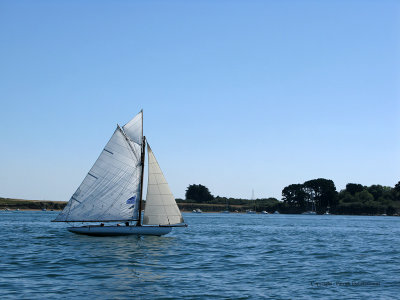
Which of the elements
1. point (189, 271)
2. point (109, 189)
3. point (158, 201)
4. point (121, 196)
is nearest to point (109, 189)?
point (109, 189)

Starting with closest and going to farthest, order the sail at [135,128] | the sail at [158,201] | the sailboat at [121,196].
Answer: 1. the sail at [158,201]
2. the sailboat at [121,196]
3. the sail at [135,128]

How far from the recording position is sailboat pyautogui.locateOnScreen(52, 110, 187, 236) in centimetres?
5544

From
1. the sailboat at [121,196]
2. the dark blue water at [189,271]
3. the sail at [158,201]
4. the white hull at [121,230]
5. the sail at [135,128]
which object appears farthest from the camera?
the sail at [135,128]

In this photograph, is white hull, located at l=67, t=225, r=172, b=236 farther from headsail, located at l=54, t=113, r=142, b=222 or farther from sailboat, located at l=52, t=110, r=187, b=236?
headsail, located at l=54, t=113, r=142, b=222

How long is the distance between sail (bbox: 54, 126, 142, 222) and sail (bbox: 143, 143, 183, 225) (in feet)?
8.90

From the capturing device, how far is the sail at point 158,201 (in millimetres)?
55312

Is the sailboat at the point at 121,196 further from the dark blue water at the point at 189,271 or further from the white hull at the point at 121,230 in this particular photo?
the dark blue water at the point at 189,271

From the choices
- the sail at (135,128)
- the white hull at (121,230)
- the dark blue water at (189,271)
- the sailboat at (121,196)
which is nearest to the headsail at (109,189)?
the sailboat at (121,196)

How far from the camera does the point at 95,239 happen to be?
55.8 metres

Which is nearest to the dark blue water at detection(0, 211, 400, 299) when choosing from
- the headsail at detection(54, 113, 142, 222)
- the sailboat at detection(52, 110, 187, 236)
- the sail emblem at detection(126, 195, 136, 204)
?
the sailboat at detection(52, 110, 187, 236)

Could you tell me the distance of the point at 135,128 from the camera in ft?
190

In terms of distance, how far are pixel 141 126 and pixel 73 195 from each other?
37.8 feet

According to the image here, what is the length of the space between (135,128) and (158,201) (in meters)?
9.40

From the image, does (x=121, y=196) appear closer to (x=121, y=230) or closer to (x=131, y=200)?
(x=131, y=200)
